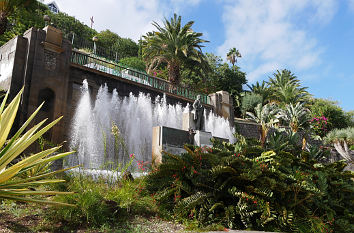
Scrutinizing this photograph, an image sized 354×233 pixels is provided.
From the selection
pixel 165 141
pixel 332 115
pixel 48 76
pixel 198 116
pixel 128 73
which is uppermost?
pixel 332 115

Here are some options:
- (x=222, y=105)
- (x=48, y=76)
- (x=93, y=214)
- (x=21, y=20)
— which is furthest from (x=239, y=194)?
(x=21, y=20)

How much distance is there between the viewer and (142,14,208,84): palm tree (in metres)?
24.3

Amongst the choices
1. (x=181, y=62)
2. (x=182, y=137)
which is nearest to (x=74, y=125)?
(x=182, y=137)

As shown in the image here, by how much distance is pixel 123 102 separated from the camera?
1592 centimetres

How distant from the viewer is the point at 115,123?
1441 cm

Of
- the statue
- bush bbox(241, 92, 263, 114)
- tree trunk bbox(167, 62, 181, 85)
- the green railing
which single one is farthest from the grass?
bush bbox(241, 92, 263, 114)

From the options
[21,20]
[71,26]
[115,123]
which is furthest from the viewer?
[71,26]

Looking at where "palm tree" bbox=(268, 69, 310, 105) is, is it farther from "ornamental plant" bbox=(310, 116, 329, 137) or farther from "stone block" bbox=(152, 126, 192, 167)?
"stone block" bbox=(152, 126, 192, 167)

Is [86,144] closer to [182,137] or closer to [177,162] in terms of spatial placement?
[182,137]

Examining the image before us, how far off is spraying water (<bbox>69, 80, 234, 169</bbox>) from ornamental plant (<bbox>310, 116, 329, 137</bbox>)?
1729 centimetres

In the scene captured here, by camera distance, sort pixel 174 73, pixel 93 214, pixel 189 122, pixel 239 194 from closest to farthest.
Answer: pixel 93 214, pixel 239 194, pixel 189 122, pixel 174 73

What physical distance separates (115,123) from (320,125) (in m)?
24.2

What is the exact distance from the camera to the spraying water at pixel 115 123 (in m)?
13.2

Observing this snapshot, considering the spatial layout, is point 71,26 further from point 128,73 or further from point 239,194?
point 239,194
